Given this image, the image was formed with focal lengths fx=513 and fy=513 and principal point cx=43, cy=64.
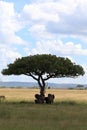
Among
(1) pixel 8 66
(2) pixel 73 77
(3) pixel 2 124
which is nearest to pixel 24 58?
(1) pixel 8 66

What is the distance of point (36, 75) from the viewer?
5391cm

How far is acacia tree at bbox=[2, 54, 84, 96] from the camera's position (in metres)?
51.8

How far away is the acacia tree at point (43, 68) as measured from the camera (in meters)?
51.8

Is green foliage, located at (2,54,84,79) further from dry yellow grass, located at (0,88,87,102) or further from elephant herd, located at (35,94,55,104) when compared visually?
dry yellow grass, located at (0,88,87,102)

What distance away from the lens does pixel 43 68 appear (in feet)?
170

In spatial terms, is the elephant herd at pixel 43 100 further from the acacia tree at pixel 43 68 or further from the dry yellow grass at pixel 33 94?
the dry yellow grass at pixel 33 94

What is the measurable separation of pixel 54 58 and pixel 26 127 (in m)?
32.5

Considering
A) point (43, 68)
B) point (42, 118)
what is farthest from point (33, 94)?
point (42, 118)

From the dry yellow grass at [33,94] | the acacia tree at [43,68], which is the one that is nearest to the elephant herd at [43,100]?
the acacia tree at [43,68]

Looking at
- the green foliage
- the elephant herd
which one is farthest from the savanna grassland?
the green foliage

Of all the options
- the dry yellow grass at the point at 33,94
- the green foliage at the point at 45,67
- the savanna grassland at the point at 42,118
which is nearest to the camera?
the savanna grassland at the point at 42,118

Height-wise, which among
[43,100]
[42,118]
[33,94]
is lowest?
[42,118]

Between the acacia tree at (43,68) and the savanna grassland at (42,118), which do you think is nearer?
the savanna grassland at (42,118)

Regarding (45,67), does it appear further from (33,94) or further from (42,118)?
(33,94)
